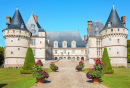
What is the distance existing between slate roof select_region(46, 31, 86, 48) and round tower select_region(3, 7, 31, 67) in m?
21.2

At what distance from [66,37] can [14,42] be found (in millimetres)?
26128

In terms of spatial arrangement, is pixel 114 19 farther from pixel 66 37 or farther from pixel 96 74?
pixel 96 74

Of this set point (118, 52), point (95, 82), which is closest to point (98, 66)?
point (95, 82)

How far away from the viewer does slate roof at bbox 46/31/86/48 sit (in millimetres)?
57250

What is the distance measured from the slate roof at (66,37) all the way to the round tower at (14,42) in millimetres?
21190

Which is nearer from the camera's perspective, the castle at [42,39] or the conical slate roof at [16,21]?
the castle at [42,39]

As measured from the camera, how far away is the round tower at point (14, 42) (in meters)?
36.7

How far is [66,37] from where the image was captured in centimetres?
5988

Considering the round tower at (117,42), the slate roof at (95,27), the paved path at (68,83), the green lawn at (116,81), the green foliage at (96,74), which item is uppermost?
the slate roof at (95,27)

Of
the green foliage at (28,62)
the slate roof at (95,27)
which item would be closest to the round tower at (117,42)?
the slate roof at (95,27)

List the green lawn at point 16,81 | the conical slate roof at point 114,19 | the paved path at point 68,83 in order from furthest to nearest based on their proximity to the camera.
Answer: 1. the conical slate roof at point 114,19
2. the green lawn at point 16,81
3. the paved path at point 68,83

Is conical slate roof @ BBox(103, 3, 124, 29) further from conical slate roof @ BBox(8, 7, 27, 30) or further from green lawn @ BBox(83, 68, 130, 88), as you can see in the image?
green lawn @ BBox(83, 68, 130, 88)

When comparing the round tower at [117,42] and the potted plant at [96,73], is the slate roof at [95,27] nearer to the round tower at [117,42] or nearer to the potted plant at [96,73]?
the round tower at [117,42]

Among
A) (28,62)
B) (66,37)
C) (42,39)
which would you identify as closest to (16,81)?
(28,62)
